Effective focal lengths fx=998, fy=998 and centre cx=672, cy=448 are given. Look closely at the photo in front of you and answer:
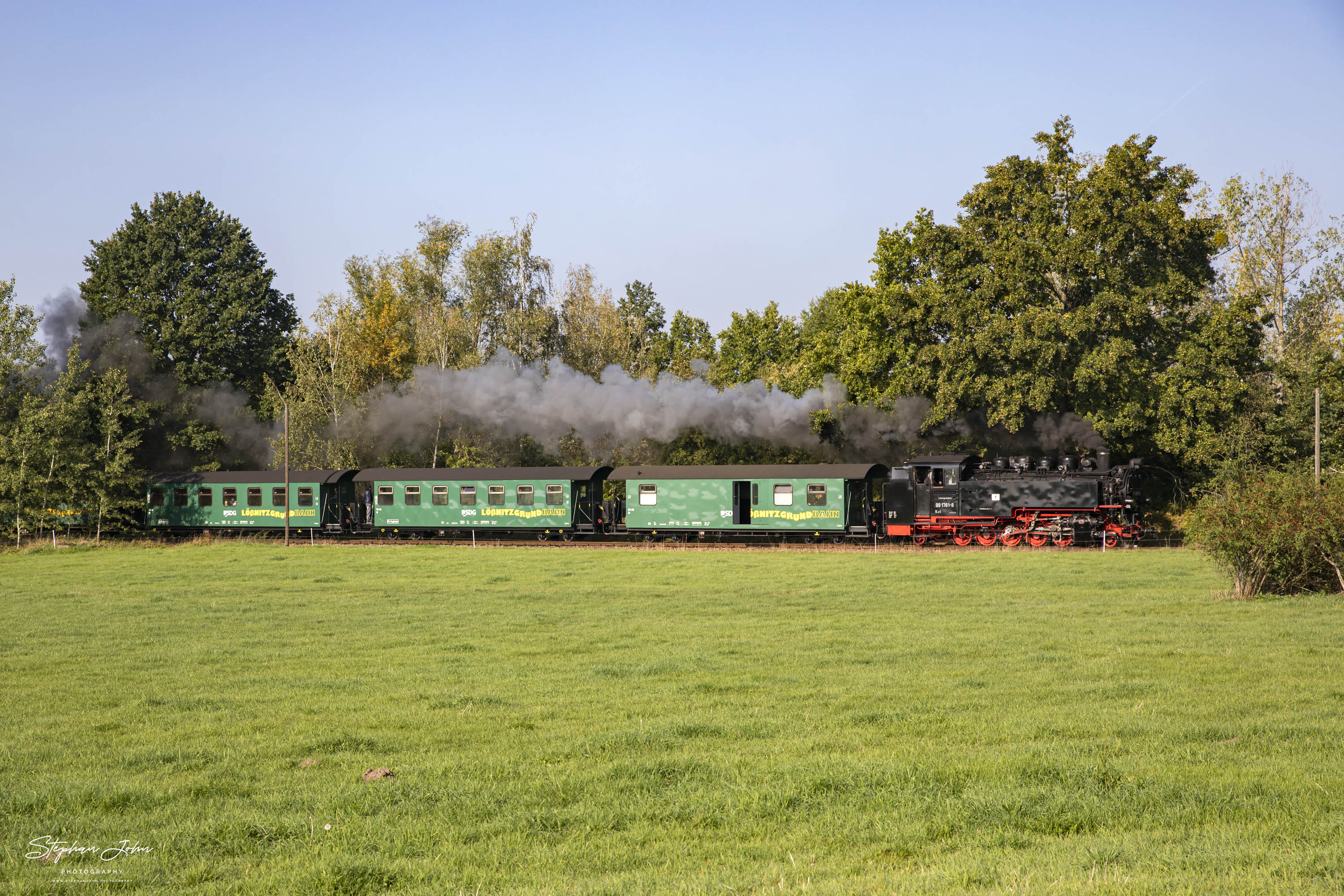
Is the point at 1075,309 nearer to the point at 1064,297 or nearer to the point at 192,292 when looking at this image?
the point at 1064,297

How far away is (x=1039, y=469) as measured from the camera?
1321 inches

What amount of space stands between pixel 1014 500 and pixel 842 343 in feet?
46.7

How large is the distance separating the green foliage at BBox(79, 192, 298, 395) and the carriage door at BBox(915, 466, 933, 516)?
43.3 m

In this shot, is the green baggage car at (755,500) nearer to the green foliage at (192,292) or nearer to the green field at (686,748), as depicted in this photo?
the green field at (686,748)

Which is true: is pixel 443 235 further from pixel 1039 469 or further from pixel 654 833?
pixel 654 833

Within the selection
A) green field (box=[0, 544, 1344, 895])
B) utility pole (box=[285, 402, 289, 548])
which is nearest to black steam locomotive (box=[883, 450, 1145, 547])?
green field (box=[0, 544, 1344, 895])

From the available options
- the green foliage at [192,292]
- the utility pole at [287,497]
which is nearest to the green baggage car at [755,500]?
the utility pole at [287,497]

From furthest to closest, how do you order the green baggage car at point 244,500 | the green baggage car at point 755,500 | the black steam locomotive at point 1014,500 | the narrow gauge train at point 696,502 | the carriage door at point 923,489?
the green baggage car at point 244,500 → the green baggage car at point 755,500 → the carriage door at point 923,489 → the narrow gauge train at point 696,502 → the black steam locomotive at point 1014,500

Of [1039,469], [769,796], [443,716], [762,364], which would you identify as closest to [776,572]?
[1039,469]

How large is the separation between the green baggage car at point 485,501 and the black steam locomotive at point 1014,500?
11.9 metres

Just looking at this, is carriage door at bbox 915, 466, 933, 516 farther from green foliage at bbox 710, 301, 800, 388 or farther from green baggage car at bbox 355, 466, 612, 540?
green foliage at bbox 710, 301, 800, 388

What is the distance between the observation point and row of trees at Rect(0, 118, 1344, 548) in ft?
122

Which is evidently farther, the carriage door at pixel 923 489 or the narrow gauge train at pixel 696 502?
the carriage door at pixel 923 489

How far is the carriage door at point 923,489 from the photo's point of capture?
34.7 m
